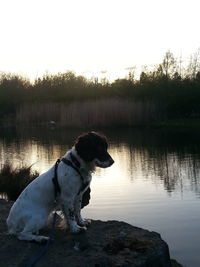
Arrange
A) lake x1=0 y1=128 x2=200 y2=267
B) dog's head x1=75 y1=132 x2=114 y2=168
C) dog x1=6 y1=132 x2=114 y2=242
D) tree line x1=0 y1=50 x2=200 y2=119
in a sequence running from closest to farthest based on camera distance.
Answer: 1. dog x1=6 y1=132 x2=114 y2=242
2. dog's head x1=75 y1=132 x2=114 y2=168
3. lake x1=0 y1=128 x2=200 y2=267
4. tree line x1=0 y1=50 x2=200 y2=119

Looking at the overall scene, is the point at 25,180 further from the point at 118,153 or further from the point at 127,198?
the point at 118,153

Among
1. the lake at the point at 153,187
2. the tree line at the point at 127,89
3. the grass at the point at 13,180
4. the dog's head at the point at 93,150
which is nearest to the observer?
the dog's head at the point at 93,150

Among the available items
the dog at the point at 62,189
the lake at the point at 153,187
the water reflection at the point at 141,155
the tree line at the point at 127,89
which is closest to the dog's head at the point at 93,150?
the dog at the point at 62,189

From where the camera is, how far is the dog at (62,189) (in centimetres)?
627

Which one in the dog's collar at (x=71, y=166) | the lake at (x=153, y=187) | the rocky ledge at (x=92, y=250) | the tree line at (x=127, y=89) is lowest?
the lake at (x=153, y=187)

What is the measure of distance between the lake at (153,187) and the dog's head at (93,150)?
2780 millimetres

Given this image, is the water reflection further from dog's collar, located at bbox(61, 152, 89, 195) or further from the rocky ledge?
dog's collar, located at bbox(61, 152, 89, 195)

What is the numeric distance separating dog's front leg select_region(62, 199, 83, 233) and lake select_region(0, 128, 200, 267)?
2.50m

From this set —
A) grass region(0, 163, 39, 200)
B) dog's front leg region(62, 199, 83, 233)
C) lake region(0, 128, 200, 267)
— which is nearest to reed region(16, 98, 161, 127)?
lake region(0, 128, 200, 267)

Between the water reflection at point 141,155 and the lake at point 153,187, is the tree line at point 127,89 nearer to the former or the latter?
the water reflection at point 141,155

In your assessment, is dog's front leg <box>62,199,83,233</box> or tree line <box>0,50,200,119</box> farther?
tree line <box>0,50,200,119</box>

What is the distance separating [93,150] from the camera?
6.38 meters

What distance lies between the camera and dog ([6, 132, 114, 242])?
627 centimetres

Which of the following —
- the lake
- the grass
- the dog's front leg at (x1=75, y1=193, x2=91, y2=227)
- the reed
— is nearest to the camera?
the dog's front leg at (x1=75, y1=193, x2=91, y2=227)
